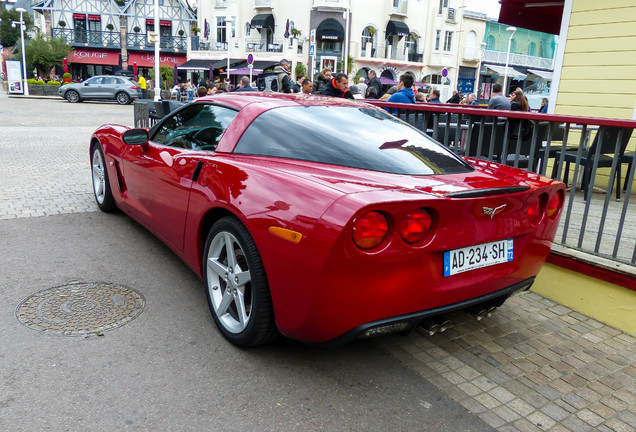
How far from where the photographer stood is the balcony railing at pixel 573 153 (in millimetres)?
3848

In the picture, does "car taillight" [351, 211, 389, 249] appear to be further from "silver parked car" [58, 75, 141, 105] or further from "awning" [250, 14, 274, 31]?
"awning" [250, 14, 274, 31]

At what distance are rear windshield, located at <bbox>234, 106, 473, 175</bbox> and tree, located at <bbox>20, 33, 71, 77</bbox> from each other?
46.5 meters

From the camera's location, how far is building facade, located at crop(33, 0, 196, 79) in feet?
157

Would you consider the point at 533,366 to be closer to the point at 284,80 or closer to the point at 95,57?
the point at 284,80

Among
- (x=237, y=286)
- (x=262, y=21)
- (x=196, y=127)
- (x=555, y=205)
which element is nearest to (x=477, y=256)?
(x=555, y=205)

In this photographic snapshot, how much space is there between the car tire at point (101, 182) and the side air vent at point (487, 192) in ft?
13.4

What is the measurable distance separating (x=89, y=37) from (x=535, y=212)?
5289cm

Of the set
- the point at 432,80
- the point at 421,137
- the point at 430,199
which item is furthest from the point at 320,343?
the point at 432,80

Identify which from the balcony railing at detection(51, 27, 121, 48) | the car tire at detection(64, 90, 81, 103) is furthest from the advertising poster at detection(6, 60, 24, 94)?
Answer: the balcony railing at detection(51, 27, 121, 48)

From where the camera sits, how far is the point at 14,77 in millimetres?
33875

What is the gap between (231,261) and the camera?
3.06m

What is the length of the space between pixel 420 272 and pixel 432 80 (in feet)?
166

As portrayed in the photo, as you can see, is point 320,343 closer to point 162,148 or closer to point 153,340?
point 153,340

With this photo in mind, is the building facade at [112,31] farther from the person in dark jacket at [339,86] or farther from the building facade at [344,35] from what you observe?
the person in dark jacket at [339,86]
